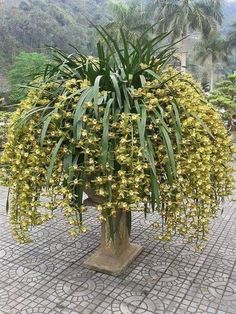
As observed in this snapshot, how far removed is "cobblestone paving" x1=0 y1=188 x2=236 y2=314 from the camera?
206cm

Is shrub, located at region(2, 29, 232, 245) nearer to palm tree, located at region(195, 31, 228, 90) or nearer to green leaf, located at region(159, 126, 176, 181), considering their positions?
green leaf, located at region(159, 126, 176, 181)

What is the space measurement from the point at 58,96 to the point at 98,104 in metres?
0.31

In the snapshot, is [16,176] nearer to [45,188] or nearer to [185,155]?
[45,188]

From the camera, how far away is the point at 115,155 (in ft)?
6.28

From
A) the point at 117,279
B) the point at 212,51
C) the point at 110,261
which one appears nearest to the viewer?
the point at 117,279

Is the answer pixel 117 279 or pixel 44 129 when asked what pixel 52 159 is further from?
pixel 117 279

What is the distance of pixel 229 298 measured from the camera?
214 cm

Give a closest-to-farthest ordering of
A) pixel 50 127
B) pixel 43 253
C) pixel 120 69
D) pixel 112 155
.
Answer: pixel 112 155
pixel 50 127
pixel 120 69
pixel 43 253

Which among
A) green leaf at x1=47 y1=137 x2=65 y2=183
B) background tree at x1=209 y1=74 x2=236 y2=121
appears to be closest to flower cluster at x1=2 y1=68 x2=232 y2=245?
green leaf at x1=47 y1=137 x2=65 y2=183

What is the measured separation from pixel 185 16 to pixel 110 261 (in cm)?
1570

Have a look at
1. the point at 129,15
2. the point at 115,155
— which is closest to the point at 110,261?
the point at 115,155

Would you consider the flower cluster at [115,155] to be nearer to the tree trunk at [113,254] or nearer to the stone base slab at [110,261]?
the tree trunk at [113,254]

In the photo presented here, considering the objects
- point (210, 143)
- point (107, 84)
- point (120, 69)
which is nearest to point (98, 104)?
point (107, 84)

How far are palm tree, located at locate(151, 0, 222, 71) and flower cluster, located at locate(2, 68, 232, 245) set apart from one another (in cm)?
1468
